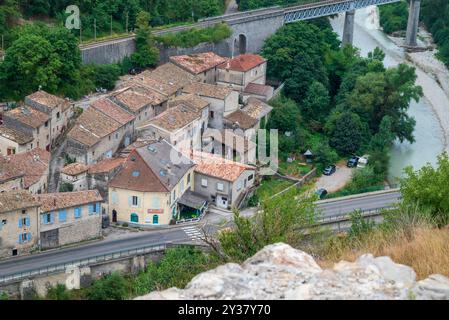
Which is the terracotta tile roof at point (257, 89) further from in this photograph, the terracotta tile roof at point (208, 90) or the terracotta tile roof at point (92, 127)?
the terracotta tile roof at point (92, 127)

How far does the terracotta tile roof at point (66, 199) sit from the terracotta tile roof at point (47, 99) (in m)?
6.29

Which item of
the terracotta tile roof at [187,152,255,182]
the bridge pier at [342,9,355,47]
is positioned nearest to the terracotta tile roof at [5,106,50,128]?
the terracotta tile roof at [187,152,255,182]

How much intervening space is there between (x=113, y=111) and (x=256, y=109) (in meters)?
8.23

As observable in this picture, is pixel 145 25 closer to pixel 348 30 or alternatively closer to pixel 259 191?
pixel 259 191

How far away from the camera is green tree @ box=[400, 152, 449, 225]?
16.0 metres

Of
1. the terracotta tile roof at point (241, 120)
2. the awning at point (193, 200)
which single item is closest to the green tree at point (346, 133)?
the terracotta tile roof at point (241, 120)

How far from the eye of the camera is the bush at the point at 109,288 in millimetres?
22781

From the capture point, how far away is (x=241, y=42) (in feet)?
156

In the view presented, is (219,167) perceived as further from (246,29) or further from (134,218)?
(246,29)

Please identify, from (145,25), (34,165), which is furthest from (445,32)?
(34,165)

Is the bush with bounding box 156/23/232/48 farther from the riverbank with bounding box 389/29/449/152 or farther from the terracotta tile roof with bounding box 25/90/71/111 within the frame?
the riverbank with bounding box 389/29/449/152

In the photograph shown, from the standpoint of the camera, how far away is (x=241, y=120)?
119 ft

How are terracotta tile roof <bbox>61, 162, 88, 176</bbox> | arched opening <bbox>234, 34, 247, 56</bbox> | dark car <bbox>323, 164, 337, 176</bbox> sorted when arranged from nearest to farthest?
1. terracotta tile roof <bbox>61, 162, 88, 176</bbox>
2. dark car <bbox>323, 164, 337, 176</bbox>
3. arched opening <bbox>234, 34, 247, 56</bbox>

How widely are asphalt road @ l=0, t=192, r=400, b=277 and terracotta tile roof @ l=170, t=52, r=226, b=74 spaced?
41.4 ft
